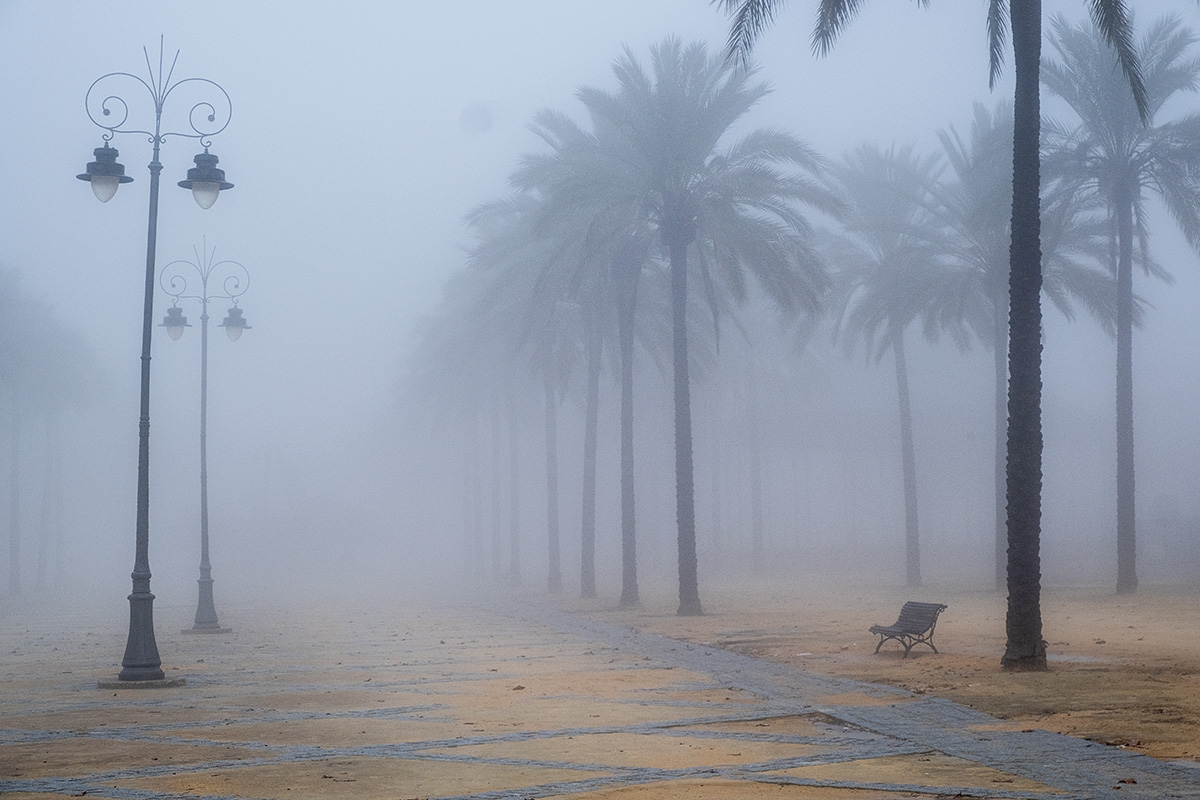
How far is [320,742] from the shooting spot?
10.7m

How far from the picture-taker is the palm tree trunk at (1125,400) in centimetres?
2775

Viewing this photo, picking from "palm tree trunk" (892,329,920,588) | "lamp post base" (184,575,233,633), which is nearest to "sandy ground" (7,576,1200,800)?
"lamp post base" (184,575,233,633)

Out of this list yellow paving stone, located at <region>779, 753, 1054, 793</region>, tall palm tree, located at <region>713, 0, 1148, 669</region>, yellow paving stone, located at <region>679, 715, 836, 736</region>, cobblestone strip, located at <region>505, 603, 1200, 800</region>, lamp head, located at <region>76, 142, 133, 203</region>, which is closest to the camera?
cobblestone strip, located at <region>505, 603, 1200, 800</region>

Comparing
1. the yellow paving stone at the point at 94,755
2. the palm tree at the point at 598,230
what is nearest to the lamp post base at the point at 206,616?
the palm tree at the point at 598,230

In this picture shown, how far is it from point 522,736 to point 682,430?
1854 cm

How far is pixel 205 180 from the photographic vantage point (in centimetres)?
1780

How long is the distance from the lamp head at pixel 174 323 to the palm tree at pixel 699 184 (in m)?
10.2

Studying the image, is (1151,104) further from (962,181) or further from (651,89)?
(651,89)

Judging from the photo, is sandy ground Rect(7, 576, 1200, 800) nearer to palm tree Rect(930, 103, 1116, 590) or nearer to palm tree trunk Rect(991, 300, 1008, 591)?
palm tree trunk Rect(991, 300, 1008, 591)

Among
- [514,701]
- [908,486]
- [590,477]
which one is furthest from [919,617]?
[908,486]

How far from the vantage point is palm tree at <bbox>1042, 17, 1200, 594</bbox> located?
94.3 ft

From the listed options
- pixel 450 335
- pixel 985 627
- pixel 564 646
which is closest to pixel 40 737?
pixel 564 646

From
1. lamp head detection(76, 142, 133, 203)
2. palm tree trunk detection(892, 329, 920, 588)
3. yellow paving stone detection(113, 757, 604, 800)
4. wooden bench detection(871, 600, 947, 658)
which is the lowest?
yellow paving stone detection(113, 757, 604, 800)

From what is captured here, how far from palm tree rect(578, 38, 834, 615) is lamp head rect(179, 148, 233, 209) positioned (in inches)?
515
